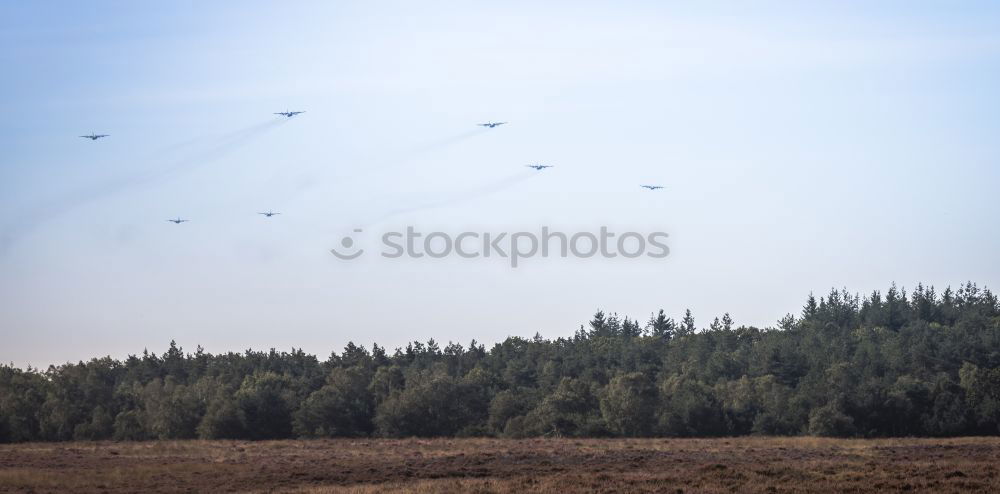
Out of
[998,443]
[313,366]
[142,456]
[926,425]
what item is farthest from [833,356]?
[142,456]

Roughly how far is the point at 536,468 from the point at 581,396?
43492 mm

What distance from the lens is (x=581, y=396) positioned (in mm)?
104875

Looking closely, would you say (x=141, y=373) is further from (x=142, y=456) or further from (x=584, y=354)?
(x=142, y=456)

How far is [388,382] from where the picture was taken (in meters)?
125

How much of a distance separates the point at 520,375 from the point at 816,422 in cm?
4559

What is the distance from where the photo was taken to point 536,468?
61750 mm

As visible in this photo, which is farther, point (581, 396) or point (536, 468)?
point (581, 396)

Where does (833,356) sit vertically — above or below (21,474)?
above

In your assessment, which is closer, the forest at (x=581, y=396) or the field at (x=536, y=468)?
the field at (x=536, y=468)

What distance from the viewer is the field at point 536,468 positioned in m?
52.9

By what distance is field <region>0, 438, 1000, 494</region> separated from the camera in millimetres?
52875

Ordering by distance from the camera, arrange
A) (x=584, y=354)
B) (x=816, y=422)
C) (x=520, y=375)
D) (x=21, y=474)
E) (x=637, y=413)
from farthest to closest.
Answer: (x=584, y=354)
(x=520, y=375)
(x=637, y=413)
(x=816, y=422)
(x=21, y=474)

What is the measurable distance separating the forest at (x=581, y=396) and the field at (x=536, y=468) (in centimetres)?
1269

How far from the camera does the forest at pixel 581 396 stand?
95500 mm
